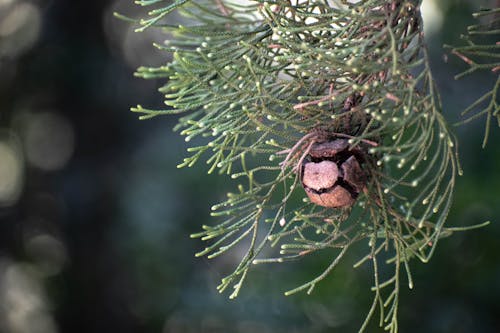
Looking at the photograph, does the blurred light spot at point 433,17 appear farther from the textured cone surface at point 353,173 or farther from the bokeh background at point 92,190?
the textured cone surface at point 353,173

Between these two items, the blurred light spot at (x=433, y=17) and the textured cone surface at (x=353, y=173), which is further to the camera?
the blurred light spot at (x=433, y=17)

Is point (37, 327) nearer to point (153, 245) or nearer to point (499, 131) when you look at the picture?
point (153, 245)

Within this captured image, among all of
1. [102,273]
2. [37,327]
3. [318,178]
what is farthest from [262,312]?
[318,178]

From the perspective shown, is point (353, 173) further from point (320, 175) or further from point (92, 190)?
point (92, 190)

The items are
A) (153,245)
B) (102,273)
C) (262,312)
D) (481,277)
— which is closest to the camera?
(481,277)

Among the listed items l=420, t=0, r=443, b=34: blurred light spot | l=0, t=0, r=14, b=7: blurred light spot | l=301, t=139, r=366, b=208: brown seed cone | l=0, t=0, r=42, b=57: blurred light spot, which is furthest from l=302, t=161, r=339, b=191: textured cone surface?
l=0, t=0, r=14, b=7: blurred light spot

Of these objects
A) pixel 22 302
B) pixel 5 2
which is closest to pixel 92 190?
pixel 22 302

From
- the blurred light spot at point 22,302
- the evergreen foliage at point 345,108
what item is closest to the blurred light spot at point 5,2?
A: the blurred light spot at point 22,302
